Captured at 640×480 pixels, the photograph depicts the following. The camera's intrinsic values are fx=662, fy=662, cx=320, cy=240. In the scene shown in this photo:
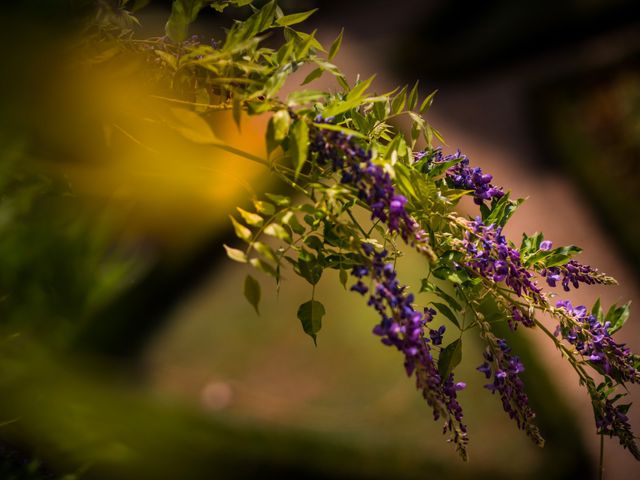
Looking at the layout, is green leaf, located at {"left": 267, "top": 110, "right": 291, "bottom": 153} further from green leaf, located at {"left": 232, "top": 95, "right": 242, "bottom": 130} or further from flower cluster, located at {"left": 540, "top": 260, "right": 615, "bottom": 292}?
flower cluster, located at {"left": 540, "top": 260, "right": 615, "bottom": 292}

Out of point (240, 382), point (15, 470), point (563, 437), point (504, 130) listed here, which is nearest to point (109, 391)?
point (15, 470)

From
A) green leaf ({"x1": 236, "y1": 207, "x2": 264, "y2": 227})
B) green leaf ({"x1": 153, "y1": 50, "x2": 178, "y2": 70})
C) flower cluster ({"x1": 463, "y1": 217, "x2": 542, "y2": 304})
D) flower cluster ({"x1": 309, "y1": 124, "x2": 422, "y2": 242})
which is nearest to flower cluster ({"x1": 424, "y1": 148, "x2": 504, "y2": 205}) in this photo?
flower cluster ({"x1": 463, "y1": 217, "x2": 542, "y2": 304})

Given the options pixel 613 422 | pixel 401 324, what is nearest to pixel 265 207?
pixel 401 324

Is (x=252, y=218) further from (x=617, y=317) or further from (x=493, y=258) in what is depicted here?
(x=617, y=317)

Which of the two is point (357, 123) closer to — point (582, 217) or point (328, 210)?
point (328, 210)

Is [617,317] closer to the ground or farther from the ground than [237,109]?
closer to the ground

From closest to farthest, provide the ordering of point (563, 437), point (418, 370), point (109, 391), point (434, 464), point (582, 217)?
point (418, 370), point (109, 391), point (434, 464), point (563, 437), point (582, 217)

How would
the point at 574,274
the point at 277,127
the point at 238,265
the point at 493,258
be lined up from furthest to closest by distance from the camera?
1. the point at 238,265
2. the point at 574,274
3. the point at 493,258
4. the point at 277,127
